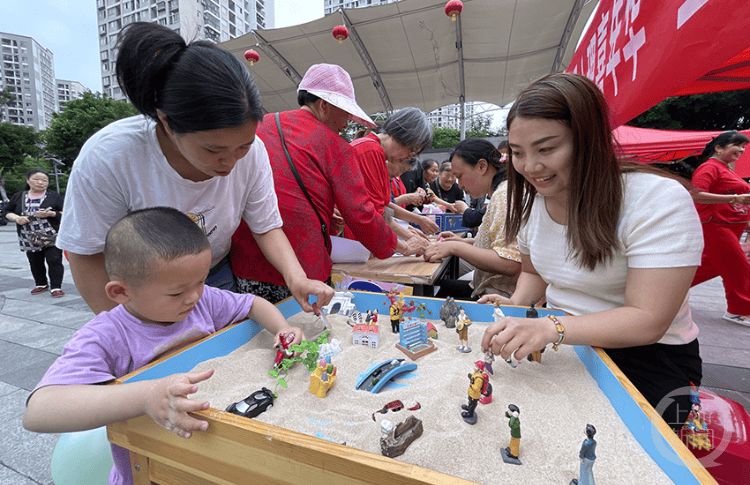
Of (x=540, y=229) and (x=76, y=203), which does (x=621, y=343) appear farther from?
(x=76, y=203)

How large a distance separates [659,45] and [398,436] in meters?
1.59

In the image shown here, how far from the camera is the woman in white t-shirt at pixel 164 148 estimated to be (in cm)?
97

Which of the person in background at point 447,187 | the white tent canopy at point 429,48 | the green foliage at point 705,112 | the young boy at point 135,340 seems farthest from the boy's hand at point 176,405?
the green foliage at point 705,112

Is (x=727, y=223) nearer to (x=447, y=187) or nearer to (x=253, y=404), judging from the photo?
(x=447, y=187)

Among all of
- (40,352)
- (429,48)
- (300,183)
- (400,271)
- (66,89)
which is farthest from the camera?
(66,89)

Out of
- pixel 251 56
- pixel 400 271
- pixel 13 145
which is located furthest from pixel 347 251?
pixel 13 145

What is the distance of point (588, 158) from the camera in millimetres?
1120

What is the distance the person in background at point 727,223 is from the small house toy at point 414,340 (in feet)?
13.5

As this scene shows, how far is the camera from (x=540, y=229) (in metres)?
1.37

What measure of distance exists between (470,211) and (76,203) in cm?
300

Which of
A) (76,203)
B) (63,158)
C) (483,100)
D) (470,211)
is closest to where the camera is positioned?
(76,203)

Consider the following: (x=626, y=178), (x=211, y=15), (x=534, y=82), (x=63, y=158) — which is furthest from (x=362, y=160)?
(x=211, y=15)

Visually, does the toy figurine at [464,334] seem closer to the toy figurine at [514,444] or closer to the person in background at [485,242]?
the toy figurine at [514,444]

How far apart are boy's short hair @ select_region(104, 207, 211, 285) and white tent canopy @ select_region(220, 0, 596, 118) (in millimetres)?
6008
